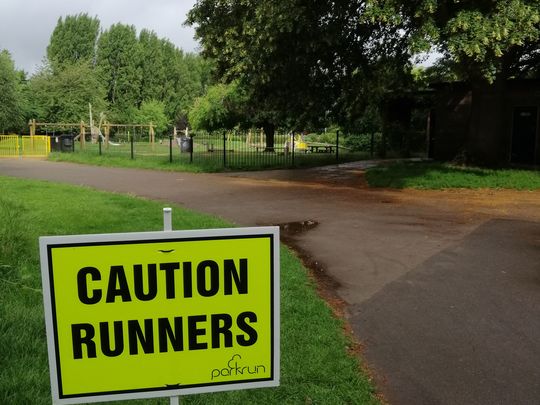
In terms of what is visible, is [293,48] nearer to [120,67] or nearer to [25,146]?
[25,146]

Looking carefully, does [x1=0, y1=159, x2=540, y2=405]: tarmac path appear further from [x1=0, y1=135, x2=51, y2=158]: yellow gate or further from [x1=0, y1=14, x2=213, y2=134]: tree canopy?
[x1=0, y1=14, x2=213, y2=134]: tree canopy

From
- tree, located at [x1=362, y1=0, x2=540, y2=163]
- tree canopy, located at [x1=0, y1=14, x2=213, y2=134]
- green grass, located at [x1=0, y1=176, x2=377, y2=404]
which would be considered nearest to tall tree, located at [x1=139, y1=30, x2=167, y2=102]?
tree canopy, located at [x1=0, y1=14, x2=213, y2=134]

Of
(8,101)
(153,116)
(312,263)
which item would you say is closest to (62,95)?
(8,101)

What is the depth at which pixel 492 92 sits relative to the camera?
18.0 m

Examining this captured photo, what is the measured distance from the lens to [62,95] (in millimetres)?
53062

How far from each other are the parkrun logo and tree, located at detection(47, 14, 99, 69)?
262ft

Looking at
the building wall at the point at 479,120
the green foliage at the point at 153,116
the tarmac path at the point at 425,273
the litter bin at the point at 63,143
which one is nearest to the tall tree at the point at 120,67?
the green foliage at the point at 153,116

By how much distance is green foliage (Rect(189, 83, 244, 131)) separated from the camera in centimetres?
3572

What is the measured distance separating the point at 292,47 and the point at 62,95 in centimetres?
4143

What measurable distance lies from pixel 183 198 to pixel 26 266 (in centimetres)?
795

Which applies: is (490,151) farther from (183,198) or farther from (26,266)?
(26,266)

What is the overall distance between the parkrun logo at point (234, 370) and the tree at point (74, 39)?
80.0 metres

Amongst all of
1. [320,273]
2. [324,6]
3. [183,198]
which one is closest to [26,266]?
[320,273]

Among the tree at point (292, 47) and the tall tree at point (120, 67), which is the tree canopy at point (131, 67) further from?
the tree at point (292, 47)
